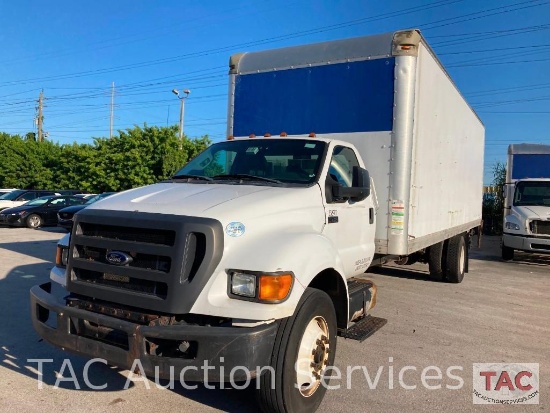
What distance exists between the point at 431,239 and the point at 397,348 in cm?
220

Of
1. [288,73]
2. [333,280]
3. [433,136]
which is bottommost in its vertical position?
[333,280]

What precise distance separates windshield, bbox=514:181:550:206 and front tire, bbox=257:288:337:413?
11123 millimetres

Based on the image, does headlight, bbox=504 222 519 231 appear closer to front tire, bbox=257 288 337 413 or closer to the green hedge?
front tire, bbox=257 288 337 413

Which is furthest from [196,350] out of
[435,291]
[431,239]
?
[435,291]

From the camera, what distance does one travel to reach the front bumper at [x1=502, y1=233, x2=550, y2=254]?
38.1 feet

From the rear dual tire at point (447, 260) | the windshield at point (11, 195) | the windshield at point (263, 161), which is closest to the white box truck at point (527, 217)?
the rear dual tire at point (447, 260)

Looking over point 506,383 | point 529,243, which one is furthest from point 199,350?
point 529,243

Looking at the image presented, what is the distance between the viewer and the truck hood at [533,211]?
11703 mm

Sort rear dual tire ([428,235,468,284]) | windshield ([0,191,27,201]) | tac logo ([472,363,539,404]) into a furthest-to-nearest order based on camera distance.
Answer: windshield ([0,191,27,201]), rear dual tire ([428,235,468,284]), tac logo ([472,363,539,404])

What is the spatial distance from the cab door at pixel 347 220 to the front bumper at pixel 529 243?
28.6 ft

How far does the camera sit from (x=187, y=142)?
28.8 metres

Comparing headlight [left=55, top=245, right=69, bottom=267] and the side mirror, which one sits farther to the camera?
the side mirror

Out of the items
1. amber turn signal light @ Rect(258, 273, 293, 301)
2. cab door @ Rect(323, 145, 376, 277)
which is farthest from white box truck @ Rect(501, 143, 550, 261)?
amber turn signal light @ Rect(258, 273, 293, 301)

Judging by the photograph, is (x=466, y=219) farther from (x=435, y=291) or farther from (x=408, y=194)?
(x=408, y=194)
